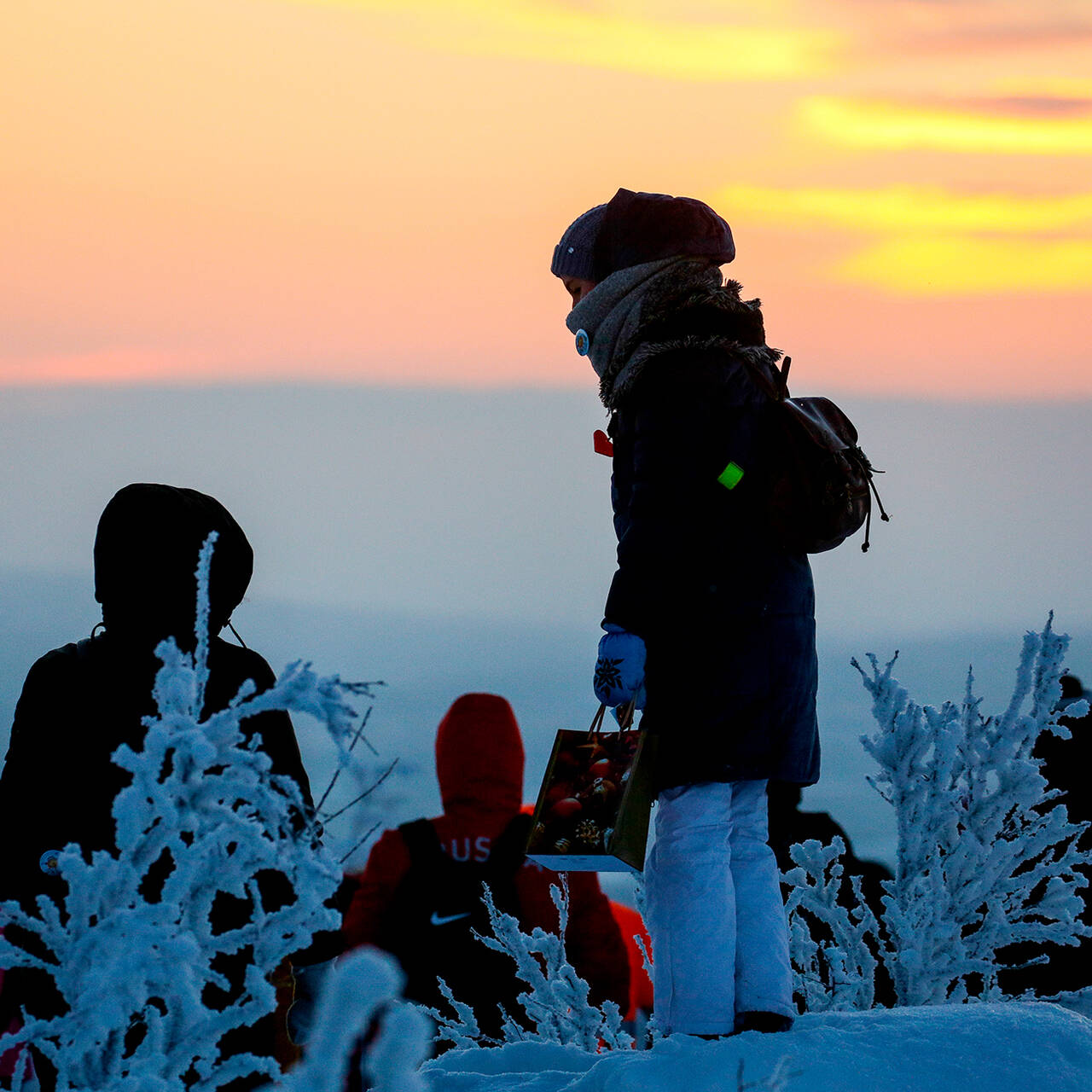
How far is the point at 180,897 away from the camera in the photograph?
2.45 metres

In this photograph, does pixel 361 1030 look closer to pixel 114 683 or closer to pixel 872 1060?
pixel 114 683

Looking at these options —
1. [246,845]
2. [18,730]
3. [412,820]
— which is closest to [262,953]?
[246,845]

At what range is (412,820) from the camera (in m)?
5.25

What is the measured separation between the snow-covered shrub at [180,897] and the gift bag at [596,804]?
52.1 inches

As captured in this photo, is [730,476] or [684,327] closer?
[730,476]

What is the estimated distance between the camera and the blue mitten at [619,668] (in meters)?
3.84

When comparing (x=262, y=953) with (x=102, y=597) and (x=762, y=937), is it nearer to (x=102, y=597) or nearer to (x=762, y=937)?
(x=102, y=597)

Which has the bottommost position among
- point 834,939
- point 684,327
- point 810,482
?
point 834,939

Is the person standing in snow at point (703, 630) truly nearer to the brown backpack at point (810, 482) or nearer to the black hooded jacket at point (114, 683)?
the brown backpack at point (810, 482)

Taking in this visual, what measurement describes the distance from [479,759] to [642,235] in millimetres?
1866

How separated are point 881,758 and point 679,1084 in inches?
76.0

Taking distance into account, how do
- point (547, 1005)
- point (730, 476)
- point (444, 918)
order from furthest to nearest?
1. point (444, 918)
2. point (547, 1005)
3. point (730, 476)

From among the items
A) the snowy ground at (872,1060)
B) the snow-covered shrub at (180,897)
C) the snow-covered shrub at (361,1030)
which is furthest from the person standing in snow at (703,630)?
the snow-covered shrub at (361,1030)

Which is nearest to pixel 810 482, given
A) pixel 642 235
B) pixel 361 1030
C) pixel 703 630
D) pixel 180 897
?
pixel 703 630
